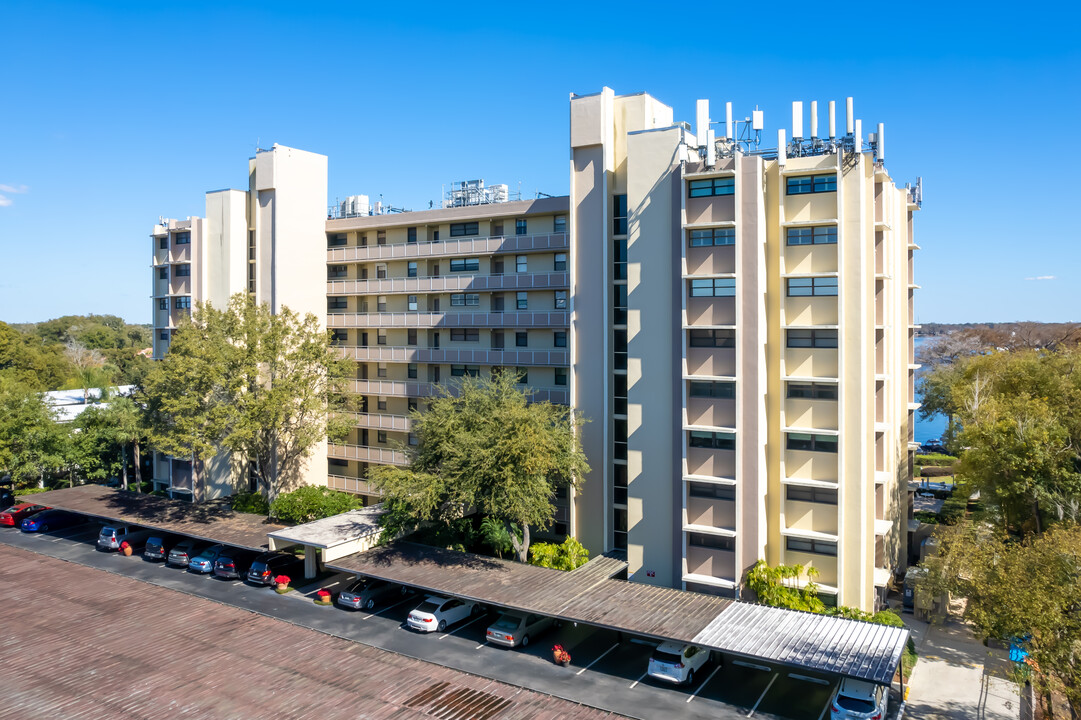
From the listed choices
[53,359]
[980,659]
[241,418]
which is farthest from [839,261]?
[53,359]

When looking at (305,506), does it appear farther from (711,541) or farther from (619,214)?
(619,214)

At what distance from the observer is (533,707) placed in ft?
85.8

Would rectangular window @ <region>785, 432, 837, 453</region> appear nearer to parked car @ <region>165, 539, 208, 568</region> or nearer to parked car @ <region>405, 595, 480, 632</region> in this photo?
parked car @ <region>405, 595, 480, 632</region>

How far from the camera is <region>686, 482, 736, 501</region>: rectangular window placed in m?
34.8

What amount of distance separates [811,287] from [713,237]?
5.23m

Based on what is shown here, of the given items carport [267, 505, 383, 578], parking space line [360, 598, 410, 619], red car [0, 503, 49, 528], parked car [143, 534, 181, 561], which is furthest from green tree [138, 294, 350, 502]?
red car [0, 503, 49, 528]

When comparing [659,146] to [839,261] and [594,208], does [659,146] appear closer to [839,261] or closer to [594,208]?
[594,208]

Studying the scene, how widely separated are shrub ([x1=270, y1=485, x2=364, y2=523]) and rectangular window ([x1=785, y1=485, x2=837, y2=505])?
26995mm

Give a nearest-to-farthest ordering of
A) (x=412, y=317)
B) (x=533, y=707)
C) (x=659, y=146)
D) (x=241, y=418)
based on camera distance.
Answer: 1. (x=533, y=707)
2. (x=659, y=146)
3. (x=241, y=418)
4. (x=412, y=317)

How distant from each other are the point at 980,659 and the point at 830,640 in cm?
1145

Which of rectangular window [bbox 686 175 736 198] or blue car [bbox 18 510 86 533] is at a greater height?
rectangular window [bbox 686 175 736 198]

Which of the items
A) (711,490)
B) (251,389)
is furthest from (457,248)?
(711,490)

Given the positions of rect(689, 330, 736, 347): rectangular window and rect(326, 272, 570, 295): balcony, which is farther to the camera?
rect(326, 272, 570, 295): balcony

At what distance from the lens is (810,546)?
113ft
